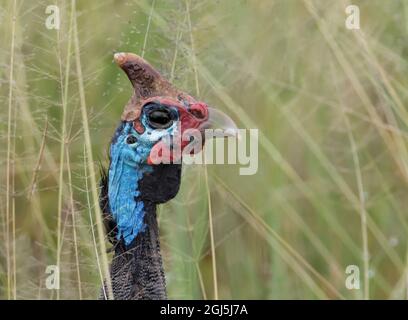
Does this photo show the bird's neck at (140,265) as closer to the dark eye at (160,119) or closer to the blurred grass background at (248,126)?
the dark eye at (160,119)

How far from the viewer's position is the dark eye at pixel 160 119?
11.6 ft

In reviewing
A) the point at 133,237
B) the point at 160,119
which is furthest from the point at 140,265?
the point at 160,119

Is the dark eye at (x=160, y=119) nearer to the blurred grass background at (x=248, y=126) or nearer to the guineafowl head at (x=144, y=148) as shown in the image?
the guineafowl head at (x=144, y=148)

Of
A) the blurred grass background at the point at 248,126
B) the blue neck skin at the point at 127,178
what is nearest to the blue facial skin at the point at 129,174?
the blue neck skin at the point at 127,178

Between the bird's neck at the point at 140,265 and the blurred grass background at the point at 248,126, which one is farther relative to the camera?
the blurred grass background at the point at 248,126

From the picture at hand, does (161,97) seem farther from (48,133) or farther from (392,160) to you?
(392,160)

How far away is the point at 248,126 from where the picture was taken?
436cm

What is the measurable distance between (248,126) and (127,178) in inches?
36.6

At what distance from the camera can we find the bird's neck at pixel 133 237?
→ 352cm

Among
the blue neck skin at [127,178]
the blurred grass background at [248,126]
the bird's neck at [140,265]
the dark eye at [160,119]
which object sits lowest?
the bird's neck at [140,265]

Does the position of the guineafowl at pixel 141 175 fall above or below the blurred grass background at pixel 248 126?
below

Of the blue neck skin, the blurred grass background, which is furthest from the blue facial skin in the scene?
the blurred grass background

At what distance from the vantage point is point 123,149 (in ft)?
11.5
